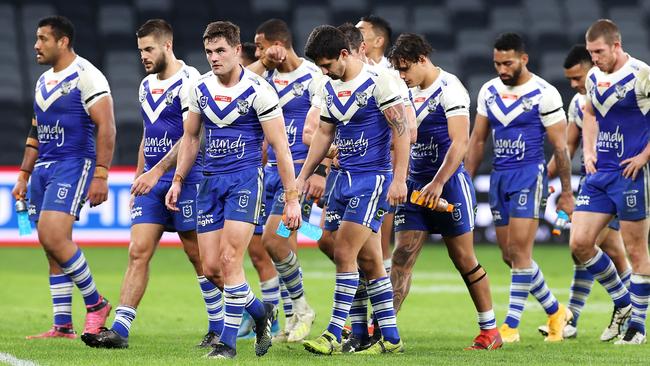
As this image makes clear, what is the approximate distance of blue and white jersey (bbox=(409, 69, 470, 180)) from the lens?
9.03m

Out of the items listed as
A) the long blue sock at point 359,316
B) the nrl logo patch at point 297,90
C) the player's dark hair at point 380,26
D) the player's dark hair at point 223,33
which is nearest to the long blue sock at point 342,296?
the long blue sock at point 359,316

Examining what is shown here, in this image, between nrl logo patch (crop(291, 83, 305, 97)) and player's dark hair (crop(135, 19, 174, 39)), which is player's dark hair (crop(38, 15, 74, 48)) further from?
nrl logo patch (crop(291, 83, 305, 97))

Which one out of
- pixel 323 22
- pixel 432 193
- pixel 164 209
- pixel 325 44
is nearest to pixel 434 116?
pixel 432 193

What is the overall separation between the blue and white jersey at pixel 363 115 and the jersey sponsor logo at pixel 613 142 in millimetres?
2203

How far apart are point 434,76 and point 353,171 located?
1145mm

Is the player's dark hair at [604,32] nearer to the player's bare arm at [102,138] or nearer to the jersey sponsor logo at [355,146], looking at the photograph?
the jersey sponsor logo at [355,146]

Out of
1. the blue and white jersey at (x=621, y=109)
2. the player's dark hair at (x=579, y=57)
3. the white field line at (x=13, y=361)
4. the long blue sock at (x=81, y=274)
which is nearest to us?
the white field line at (x=13, y=361)

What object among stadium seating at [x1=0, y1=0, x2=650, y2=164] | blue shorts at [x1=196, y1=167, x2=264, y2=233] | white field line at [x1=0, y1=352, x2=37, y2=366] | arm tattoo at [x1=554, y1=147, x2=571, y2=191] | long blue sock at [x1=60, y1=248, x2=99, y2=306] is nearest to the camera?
white field line at [x1=0, y1=352, x2=37, y2=366]

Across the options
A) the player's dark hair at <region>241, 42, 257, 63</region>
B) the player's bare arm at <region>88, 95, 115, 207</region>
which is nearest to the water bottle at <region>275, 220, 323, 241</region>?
the player's bare arm at <region>88, 95, 115, 207</region>

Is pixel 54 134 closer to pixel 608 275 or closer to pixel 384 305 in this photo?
pixel 384 305

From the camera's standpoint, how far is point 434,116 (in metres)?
9.23

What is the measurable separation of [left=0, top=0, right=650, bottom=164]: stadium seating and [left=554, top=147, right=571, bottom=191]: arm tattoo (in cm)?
1248

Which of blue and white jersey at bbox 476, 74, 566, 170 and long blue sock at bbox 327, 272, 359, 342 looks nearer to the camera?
long blue sock at bbox 327, 272, 359, 342

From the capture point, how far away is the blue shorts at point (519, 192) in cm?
1009
